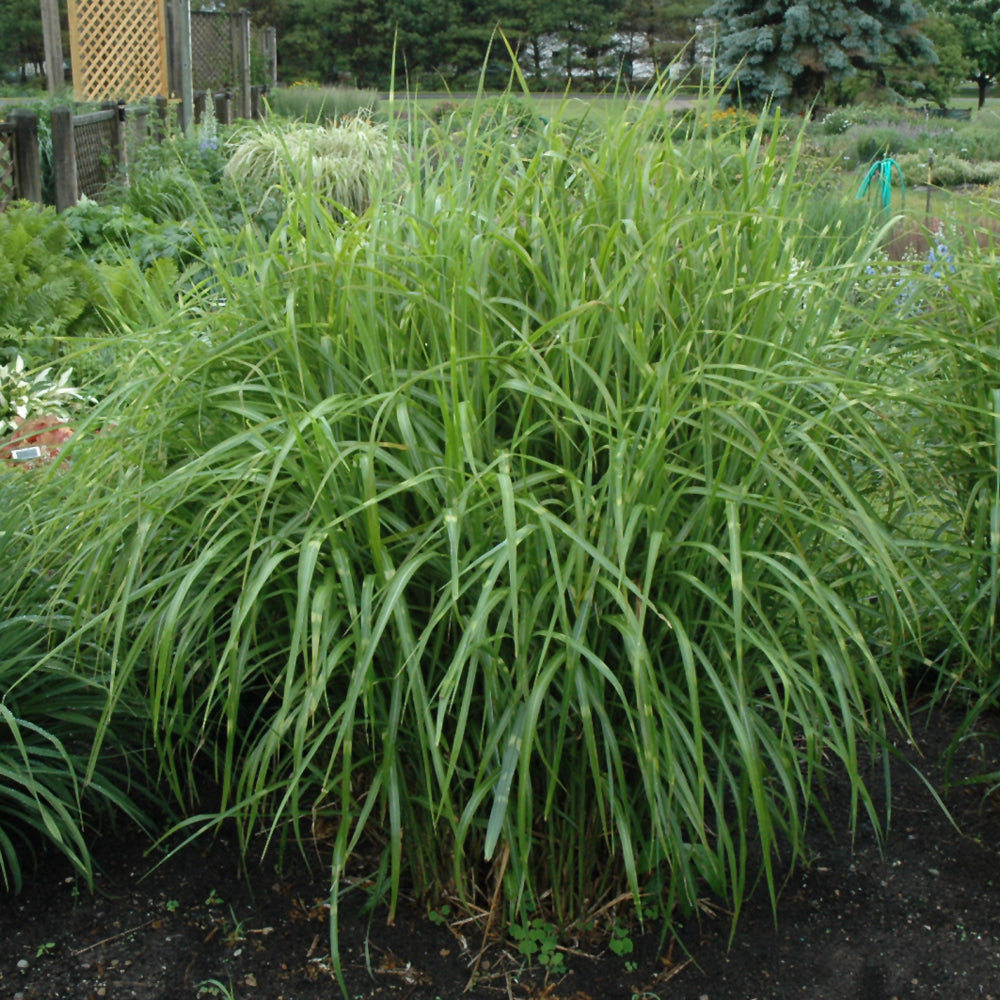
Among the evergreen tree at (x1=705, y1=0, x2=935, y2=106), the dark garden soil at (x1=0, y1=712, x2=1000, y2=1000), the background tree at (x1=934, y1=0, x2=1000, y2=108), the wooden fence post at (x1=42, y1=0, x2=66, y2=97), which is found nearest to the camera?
the dark garden soil at (x1=0, y1=712, x2=1000, y2=1000)

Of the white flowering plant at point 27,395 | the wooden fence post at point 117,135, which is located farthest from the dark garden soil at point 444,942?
the wooden fence post at point 117,135

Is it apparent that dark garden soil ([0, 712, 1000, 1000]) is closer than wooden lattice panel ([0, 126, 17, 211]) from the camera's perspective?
Yes

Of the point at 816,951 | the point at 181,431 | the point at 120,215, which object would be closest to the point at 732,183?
the point at 181,431

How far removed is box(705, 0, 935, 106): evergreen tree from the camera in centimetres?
2096

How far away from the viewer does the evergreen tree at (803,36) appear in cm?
2096

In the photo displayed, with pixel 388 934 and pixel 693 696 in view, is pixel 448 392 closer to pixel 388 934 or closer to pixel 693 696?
pixel 693 696

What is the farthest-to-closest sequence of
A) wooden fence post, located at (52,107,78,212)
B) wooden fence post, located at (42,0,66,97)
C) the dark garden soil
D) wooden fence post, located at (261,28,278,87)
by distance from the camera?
wooden fence post, located at (261,28,278,87) < wooden fence post, located at (42,0,66,97) < wooden fence post, located at (52,107,78,212) < the dark garden soil

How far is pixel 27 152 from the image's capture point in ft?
22.0

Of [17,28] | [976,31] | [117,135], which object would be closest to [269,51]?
[17,28]

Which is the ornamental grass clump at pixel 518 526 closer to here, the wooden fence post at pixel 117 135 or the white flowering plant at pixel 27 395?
the white flowering plant at pixel 27 395

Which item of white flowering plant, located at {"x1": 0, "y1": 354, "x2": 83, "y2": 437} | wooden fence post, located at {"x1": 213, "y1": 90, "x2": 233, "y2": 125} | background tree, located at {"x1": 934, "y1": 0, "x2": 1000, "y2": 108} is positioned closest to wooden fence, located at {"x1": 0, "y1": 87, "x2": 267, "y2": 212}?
white flowering plant, located at {"x1": 0, "y1": 354, "x2": 83, "y2": 437}

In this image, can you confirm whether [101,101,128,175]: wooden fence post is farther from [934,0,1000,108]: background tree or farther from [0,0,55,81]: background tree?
[934,0,1000,108]: background tree

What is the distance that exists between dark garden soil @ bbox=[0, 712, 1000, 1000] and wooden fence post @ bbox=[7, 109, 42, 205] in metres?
5.72

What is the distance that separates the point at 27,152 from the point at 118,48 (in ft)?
23.1
